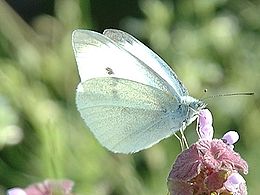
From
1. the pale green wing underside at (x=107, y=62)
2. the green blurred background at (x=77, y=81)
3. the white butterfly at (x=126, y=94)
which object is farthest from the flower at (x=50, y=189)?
the green blurred background at (x=77, y=81)

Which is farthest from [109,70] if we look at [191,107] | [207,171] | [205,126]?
[207,171]

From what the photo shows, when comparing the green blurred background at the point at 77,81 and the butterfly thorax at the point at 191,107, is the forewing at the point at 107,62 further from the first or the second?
the green blurred background at the point at 77,81

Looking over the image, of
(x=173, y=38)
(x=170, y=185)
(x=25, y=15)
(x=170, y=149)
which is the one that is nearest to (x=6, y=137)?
(x=170, y=149)

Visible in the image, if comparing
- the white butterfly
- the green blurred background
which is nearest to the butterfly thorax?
the white butterfly

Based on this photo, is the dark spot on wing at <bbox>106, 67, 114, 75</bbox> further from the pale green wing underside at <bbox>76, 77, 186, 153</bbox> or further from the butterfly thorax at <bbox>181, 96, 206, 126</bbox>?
the butterfly thorax at <bbox>181, 96, 206, 126</bbox>

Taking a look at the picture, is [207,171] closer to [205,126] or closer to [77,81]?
[205,126]
